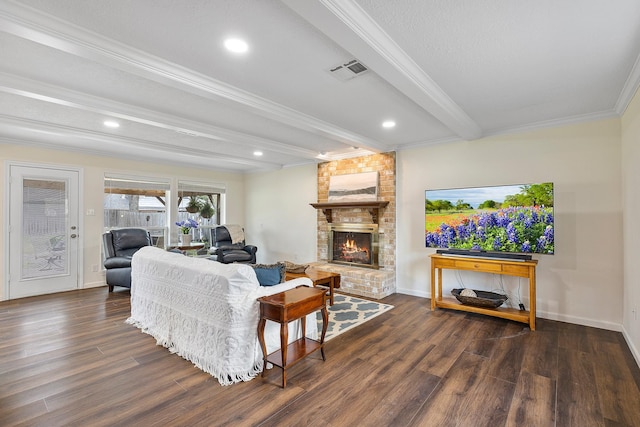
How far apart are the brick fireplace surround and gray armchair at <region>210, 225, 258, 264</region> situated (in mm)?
1466

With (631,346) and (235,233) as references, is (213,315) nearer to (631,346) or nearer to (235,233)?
(631,346)

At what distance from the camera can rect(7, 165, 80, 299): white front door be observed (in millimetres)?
4617

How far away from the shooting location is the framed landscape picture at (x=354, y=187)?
206 inches

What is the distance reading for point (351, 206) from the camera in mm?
5336

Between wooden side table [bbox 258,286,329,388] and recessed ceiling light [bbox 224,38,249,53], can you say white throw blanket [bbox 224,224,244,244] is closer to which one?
wooden side table [bbox 258,286,329,388]

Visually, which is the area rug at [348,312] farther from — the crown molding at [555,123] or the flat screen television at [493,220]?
the crown molding at [555,123]

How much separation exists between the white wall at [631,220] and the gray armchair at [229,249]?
547 cm

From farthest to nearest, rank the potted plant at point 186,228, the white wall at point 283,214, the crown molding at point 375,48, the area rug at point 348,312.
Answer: the white wall at point 283,214
the potted plant at point 186,228
the area rug at point 348,312
the crown molding at point 375,48

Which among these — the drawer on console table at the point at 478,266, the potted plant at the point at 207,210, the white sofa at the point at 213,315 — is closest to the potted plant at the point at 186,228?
the potted plant at the point at 207,210

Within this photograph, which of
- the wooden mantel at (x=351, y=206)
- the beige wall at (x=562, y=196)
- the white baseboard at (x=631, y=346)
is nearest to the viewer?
the white baseboard at (x=631, y=346)

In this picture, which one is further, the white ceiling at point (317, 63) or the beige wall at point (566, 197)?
the beige wall at point (566, 197)

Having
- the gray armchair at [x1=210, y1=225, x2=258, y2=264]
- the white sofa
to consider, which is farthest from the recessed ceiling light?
the gray armchair at [x1=210, y1=225, x2=258, y2=264]

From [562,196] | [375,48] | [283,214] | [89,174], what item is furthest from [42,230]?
[562,196]

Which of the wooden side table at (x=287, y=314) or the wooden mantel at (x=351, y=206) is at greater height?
the wooden mantel at (x=351, y=206)
